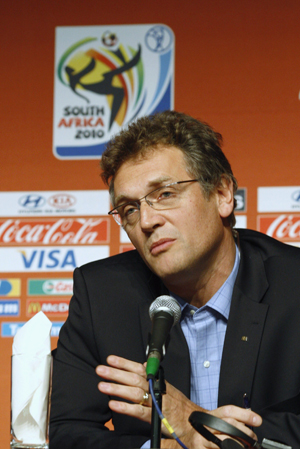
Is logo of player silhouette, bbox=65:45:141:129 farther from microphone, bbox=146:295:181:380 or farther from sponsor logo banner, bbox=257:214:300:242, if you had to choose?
microphone, bbox=146:295:181:380

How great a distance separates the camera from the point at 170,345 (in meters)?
1.93

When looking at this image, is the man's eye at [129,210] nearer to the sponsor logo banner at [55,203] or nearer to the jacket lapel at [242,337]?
the jacket lapel at [242,337]

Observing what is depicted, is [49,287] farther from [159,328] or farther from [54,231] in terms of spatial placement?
[159,328]

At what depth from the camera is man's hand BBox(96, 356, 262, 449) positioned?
1317mm

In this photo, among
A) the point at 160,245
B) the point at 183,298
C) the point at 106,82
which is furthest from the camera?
the point at 106,82

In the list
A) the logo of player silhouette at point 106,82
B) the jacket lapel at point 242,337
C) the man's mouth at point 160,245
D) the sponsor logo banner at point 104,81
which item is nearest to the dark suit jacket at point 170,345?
the jacket lapel at point 242,337

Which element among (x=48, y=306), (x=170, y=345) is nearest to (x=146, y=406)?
(x=170, y=345)

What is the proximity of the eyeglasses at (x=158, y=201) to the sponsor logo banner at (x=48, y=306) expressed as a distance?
140 centimetres

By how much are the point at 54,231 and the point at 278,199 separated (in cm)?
135

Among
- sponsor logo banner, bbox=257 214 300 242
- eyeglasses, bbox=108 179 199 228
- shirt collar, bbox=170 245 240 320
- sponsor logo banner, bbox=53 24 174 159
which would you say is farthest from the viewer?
sponsor logo banner, bbox=53 24 174 159

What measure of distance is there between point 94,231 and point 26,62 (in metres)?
1.20

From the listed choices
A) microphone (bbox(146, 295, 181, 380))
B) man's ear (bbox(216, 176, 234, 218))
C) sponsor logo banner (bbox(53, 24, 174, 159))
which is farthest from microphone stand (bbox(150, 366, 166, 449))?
sponsor logo banner (bbox(53, 24, 174, 159))

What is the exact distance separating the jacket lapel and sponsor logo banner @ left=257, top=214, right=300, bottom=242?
111cm

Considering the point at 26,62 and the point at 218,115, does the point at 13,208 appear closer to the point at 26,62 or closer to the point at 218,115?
the point at 26,62
